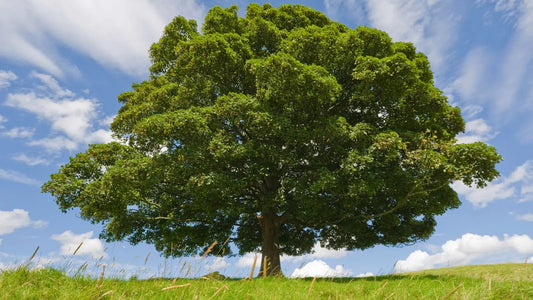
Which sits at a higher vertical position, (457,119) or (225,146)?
(457,119)

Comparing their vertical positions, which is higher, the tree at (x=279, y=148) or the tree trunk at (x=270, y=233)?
the tree at (x=279, y=148)

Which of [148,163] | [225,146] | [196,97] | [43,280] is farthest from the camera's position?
[196,97]

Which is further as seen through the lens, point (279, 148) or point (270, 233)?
point (270, 233)

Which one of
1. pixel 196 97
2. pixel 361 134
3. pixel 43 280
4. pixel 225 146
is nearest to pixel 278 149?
pixel 225 146

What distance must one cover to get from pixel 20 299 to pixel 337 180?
1180cm

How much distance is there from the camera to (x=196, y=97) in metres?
18.9

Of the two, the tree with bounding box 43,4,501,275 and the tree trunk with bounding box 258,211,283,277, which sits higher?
the tree with bounding box 43,4,501,275

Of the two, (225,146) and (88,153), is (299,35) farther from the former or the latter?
(88,153)

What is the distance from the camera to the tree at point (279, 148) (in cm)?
1534

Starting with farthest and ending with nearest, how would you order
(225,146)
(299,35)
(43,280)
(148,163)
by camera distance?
1. (299,35)
2. (148,163)
3. (225,146)
4. (43,280)

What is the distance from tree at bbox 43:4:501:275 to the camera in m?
15.3

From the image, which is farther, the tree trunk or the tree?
the tree trunk

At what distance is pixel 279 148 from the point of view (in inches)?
654

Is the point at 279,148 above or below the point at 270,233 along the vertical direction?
above
